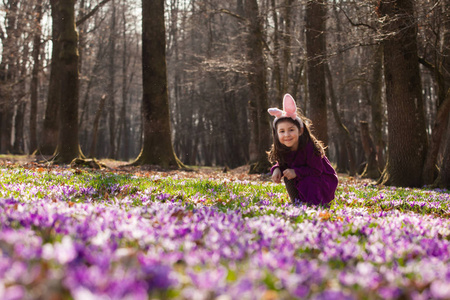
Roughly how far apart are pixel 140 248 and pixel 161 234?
0.27 meters

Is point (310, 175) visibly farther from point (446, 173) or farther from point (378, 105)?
point (378, 105)

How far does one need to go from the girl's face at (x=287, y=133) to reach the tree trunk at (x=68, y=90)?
Answer: 1134 cm

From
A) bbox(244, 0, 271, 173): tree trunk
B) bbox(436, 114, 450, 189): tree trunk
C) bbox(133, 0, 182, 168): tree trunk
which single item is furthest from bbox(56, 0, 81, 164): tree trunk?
bbox(436, 114, 450, 189): tree trunk

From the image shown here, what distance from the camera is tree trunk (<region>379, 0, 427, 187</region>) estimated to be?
11461 mm

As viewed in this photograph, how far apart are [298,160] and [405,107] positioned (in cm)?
765

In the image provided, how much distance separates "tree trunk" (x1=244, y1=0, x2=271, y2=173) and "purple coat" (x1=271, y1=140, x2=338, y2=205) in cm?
1163

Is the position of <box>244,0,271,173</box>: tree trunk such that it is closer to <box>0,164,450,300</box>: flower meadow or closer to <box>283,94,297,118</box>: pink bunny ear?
<box>283,94,297,118</box>: pink bunny ear

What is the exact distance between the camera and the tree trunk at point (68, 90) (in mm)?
14586

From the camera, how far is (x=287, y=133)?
5277 mm

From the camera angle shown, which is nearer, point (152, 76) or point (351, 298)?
point (351, 298)

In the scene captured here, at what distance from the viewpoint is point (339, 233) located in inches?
122


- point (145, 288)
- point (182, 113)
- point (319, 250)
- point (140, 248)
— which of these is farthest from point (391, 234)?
point (182, 113)

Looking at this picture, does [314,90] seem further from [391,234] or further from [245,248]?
[245,248]

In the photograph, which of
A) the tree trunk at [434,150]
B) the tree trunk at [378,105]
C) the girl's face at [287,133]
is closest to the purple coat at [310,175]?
the girl's face at [287,133]
